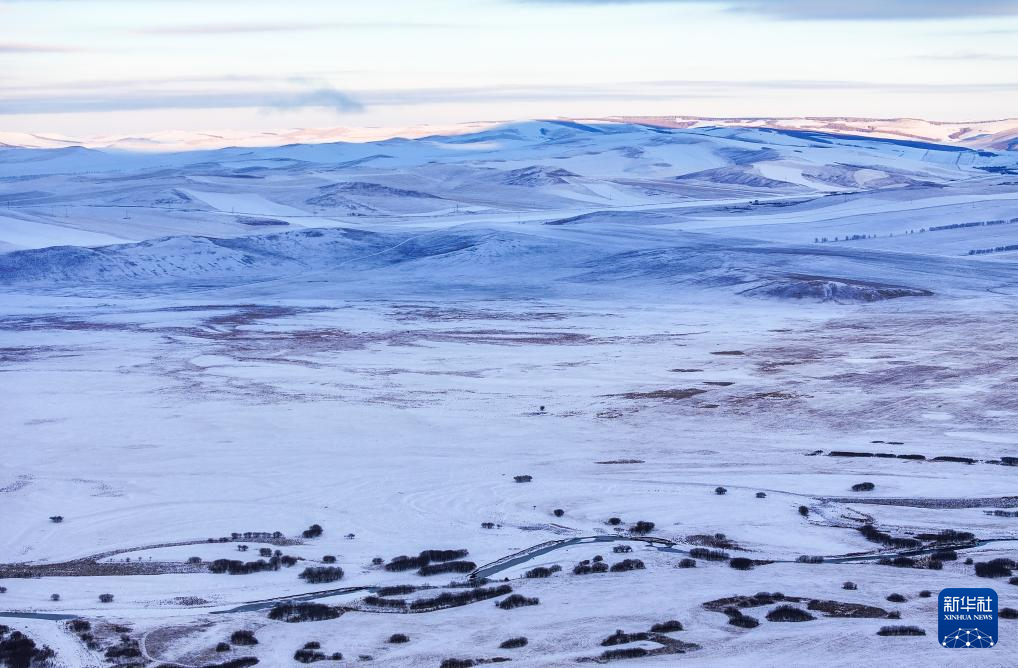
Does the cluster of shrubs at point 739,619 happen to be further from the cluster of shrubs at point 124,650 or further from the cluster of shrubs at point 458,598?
the cluster of shrubs at point 124,650

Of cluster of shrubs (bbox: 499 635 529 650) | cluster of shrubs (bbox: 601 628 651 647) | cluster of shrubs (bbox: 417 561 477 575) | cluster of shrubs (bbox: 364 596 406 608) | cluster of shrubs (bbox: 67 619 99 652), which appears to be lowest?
cluster of shrubs (bbox: 417 561 477 575)

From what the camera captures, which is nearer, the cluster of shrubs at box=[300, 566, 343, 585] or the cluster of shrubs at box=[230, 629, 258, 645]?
the cluster of shrubs at box=[230, 629, 258, 645]

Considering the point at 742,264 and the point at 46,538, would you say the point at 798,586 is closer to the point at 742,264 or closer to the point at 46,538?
the point at 46,538

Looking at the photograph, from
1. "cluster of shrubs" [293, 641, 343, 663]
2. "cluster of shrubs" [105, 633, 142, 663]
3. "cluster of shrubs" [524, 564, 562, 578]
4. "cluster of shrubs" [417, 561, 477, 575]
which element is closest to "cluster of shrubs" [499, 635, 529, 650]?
"cluster of shrubs" [293, 641, 343, 663]

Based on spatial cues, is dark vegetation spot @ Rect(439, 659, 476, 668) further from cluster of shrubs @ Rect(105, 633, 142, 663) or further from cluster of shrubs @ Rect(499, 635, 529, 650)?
cluster of shrubs @ Rect(105, 633, 142, 663)

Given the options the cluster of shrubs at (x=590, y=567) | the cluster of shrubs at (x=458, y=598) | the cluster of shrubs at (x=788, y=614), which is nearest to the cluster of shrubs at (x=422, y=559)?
the cluster of shrubs at (x=458, y=598)

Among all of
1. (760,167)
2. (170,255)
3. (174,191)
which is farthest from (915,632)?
(760,167)
